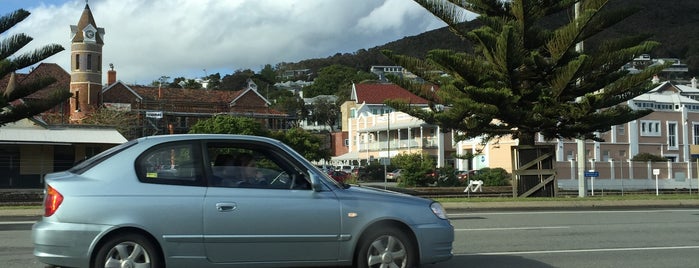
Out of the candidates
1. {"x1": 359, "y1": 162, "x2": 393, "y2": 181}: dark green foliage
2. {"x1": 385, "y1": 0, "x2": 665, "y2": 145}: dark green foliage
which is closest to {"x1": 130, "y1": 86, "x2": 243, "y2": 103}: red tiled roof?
{"x1": 359, "y1": 162, "x2": 393, "y2": 181}: dark green foliage

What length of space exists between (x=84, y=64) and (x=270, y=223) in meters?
68.5

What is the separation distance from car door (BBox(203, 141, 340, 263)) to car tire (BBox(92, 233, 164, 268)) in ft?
1.74

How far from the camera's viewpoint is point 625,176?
124ft

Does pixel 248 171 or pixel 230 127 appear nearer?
pixel 248 171

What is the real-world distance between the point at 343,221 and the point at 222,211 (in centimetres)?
120

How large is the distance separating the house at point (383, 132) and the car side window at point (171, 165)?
49006 millimetres

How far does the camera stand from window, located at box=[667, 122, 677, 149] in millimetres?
59809

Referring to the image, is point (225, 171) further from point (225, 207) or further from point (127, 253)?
point (127, 253)

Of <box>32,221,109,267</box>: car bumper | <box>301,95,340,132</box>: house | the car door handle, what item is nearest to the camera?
<box>32,221,109,267</box>: car bumper

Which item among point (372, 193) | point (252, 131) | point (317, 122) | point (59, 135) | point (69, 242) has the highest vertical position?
point (317, 122)

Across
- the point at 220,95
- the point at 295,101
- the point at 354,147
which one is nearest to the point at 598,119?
the point at 354,147

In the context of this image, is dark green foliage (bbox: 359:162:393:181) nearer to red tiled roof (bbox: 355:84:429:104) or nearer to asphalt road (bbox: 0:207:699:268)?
red tiled roof (bbox: 355:84:429:104)

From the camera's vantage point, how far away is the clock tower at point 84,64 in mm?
68312

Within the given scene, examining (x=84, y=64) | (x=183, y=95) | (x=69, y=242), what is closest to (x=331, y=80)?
(x=183, y=95)
